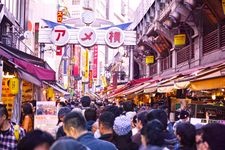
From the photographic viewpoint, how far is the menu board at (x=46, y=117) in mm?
11781

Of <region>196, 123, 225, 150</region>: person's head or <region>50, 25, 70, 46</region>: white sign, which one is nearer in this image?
<region>196, 123, 225, 150</region>: person's head

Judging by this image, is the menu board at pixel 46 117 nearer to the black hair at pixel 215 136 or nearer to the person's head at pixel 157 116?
the person's head at pixel 157 116

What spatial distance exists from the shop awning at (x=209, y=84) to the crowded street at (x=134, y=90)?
0.02m

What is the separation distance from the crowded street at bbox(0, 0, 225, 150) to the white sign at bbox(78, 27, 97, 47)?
0.19 ft

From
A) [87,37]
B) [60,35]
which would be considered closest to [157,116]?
[87,37]

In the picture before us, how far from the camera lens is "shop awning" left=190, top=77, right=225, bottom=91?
971 cm

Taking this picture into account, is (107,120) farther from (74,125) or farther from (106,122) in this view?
(74,125)

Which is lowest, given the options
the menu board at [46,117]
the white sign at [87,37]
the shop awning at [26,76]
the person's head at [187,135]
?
the menu board at [46,117]

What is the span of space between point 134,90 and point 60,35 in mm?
7702

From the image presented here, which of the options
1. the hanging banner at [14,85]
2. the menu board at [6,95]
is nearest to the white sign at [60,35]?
the menu board at [6,95]

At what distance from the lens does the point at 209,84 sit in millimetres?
10164

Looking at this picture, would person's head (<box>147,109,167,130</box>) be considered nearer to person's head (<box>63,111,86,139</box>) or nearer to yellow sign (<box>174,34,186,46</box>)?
person's head (<box>63,111,86,139</box>)

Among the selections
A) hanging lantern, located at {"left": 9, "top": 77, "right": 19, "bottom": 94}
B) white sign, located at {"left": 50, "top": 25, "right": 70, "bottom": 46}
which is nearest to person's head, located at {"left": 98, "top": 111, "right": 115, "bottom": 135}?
hanging lantern, located at {"left": 9, "top": 77, "right": 19, "bottom": 94}

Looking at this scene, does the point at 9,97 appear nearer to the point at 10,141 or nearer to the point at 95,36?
the point at 10,141
